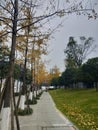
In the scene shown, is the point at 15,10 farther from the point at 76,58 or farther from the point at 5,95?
the point at 76,58

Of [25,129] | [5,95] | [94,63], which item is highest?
[94,63]

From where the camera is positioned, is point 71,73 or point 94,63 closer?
point 94,63

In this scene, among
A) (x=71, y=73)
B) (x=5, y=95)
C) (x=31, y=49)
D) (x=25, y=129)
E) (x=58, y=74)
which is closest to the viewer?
(x=5, y=95)

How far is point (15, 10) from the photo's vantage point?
478 inches

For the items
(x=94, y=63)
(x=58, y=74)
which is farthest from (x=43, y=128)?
(x=58, y=74)

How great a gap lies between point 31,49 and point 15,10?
10085 mm

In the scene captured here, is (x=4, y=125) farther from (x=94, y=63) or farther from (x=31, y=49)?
(x=94, y=63)

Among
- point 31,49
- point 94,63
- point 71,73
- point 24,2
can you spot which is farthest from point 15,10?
point 71,73

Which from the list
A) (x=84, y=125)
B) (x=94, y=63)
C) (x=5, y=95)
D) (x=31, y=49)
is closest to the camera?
(x=5, y=95)

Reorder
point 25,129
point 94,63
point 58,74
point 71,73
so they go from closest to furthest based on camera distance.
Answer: point 25,129
point 94,63
point 71,73
point 58,74

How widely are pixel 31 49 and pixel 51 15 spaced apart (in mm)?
10105

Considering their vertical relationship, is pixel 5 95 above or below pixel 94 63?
below

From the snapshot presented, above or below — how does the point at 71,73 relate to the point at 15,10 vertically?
above

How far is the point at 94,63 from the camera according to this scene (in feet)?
236
